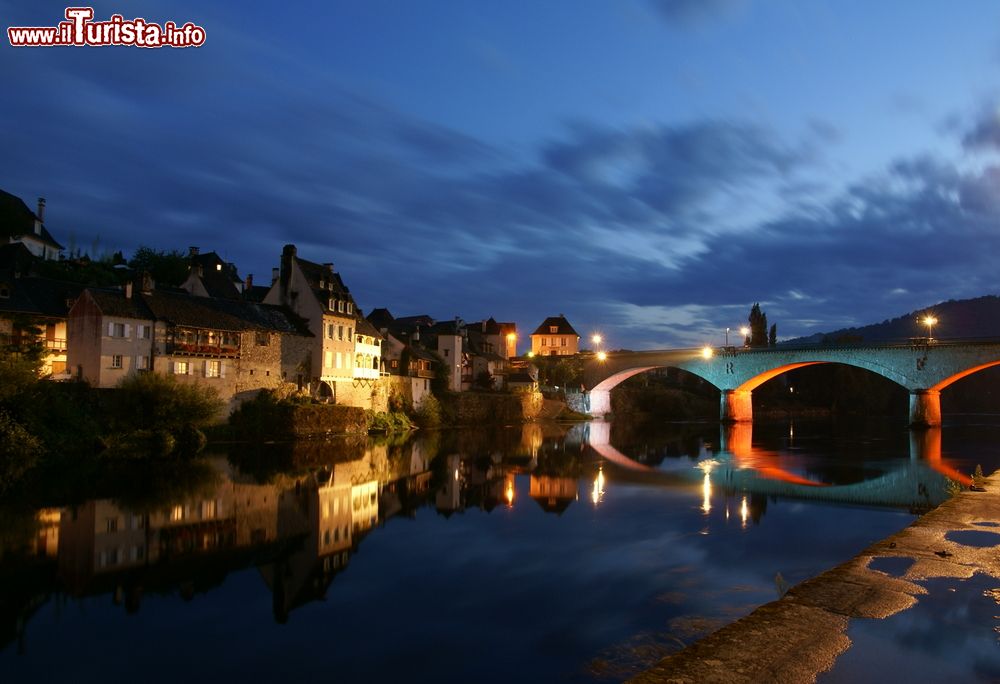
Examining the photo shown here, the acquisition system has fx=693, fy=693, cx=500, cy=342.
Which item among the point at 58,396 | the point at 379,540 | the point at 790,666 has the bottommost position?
the point at 379,540

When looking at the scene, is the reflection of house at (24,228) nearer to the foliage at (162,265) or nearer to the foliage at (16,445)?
the foliage at (162,265)

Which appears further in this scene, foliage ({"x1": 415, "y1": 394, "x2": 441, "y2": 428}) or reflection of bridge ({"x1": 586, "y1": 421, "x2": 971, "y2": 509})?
foliage ({"x1": 415, "y1": 394, "x2": 441, "y2": 428})

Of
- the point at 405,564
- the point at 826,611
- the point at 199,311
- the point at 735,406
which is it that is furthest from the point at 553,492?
the point at 735,406

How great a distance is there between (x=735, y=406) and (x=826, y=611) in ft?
265

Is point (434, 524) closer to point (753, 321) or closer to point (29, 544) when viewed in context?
point (29, 544)

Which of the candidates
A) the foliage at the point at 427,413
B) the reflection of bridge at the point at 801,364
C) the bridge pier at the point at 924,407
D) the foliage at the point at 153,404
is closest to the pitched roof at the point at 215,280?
the foliage at the point at 427,413

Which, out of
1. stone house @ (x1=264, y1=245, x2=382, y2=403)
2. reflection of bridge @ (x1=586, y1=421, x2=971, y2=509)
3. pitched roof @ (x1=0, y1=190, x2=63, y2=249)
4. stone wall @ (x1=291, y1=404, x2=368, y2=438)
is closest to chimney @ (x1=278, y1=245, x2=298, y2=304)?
stone house @ (x1=264, y1=245, x2=382, y2=403)

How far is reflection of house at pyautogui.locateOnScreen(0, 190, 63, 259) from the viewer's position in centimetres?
5931

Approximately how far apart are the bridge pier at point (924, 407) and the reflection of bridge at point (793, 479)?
22847 millimetres

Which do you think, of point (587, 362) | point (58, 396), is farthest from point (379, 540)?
point (587, 362)

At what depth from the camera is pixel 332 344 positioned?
54.8m

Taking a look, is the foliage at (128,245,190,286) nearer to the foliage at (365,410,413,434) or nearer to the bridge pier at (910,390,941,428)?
the foliage at (365,410,413,434)

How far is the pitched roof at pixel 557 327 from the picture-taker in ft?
449

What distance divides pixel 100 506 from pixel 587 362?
259 feet
